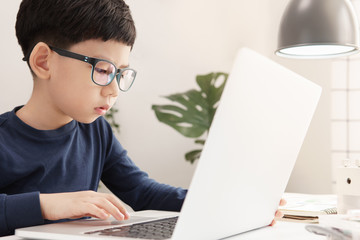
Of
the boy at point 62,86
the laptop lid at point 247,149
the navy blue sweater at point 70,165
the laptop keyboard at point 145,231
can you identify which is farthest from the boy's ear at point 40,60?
the laptop lid at point 247,149

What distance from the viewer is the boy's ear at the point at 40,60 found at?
1.07 meters

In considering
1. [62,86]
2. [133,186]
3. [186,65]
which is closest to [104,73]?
[62,86]

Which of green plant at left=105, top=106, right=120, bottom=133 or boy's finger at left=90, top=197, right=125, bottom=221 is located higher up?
boy's finger at left=90, top=197, right=125, bottom=221

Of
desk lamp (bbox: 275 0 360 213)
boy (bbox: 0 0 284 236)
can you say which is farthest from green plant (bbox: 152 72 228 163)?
boy (bbox: 0 0 284 236)

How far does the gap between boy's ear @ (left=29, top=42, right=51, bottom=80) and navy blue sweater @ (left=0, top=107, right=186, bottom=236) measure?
12 centimetres

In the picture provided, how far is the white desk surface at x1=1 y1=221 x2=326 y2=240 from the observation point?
75 cm

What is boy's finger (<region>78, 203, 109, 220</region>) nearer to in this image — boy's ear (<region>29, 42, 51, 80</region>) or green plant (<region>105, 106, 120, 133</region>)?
boy's ear (<region>29, 42, 51, 80</region>)

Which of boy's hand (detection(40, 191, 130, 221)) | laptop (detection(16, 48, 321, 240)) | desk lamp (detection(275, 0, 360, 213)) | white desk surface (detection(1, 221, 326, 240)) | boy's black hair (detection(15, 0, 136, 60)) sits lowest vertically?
boy's hand (detection(40, 191, 130, 221))

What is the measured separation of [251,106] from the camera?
0.61m

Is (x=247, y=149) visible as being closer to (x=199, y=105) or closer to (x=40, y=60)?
(x=40, y=60)

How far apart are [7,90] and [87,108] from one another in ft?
4.46

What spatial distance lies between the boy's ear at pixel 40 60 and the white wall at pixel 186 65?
165 cm

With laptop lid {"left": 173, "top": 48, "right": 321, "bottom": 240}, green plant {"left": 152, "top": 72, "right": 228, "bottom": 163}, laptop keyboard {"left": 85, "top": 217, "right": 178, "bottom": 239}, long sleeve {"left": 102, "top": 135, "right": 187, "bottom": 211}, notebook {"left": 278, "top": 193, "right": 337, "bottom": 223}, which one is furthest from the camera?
green plant {"left": 152, "top": 72, "right": 228, "bottom": 163}

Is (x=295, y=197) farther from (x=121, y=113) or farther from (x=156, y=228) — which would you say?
(x=121, y=113)
